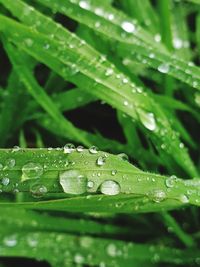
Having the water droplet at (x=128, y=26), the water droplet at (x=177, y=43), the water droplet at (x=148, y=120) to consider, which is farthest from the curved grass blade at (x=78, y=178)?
the water droplet at (x=177, y=43)

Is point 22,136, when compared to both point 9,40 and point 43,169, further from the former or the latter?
point 43,169

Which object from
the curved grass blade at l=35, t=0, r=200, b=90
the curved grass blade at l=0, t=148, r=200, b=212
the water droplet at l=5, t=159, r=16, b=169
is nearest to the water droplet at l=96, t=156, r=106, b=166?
the curved grass blade at l=0, t=148, r=200, b=212

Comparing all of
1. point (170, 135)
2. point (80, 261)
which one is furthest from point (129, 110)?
point (80, 261)

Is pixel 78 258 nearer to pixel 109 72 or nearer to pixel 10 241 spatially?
pixel 10 241

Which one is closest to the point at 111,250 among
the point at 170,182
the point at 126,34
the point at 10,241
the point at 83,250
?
the point at 83,250

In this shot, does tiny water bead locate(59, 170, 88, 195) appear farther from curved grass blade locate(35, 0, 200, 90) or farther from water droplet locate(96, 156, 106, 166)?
curved grass blade locate(35, 0, 200, 90)

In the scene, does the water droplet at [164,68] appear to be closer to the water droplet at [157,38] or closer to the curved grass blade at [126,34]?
the curved grass blade at [126,34]

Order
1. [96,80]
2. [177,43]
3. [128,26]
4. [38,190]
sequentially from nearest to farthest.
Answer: [38,190] → [96,80] → [128,26] → [177,43]
